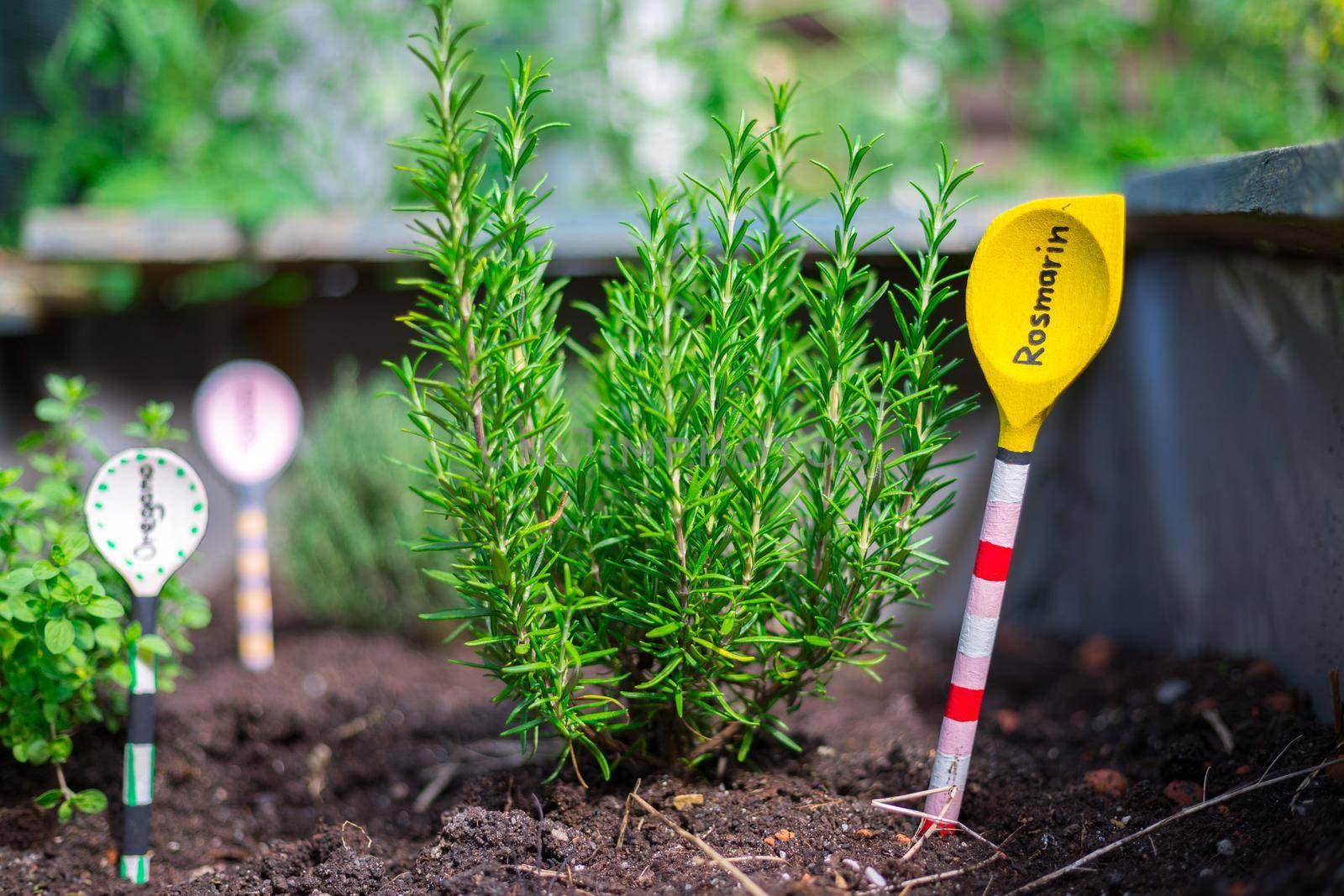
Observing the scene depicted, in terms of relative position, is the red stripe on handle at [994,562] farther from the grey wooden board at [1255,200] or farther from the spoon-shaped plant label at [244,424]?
the spoon-shaped plant label at [244,424]


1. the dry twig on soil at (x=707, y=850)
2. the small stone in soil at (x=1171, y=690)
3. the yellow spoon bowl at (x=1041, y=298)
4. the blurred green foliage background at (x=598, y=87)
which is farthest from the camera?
the blurred green foliage background at (x=598, y=87)

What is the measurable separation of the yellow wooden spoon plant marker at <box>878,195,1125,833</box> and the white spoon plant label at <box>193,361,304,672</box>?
1871 mm

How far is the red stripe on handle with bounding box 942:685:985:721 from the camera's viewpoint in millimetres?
1348

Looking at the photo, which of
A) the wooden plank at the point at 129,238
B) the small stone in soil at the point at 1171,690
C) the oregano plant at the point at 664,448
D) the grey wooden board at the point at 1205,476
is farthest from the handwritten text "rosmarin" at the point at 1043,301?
the wooden plank at the point at 129,238

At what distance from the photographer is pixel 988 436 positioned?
3.10 meters

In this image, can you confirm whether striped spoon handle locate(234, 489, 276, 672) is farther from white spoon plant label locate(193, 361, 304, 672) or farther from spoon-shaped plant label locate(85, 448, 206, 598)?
spoon-shaped plant label locate(85, 448, 206, 598)

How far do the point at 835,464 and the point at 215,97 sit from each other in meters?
3.55

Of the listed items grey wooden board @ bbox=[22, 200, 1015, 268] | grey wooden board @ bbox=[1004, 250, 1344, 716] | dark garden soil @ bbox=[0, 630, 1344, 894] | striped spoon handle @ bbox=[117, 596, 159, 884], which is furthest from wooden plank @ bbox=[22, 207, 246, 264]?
grey wooden board @ bbox=[1004, 250, 1344, 716]

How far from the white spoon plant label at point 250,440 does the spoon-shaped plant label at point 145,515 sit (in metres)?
1.08

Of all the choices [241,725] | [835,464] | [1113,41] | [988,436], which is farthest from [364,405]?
[1113,41]

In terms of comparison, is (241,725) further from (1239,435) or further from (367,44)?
(367,44)

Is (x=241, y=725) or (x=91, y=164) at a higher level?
(x=91, y=164)

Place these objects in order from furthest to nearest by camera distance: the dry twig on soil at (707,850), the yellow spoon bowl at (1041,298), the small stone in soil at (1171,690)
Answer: the small stone in soil at (1171,690) → the yellow spoon bowl at (1041,298) → the dry twig on soil at (707,850)

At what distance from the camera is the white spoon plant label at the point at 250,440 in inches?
102
